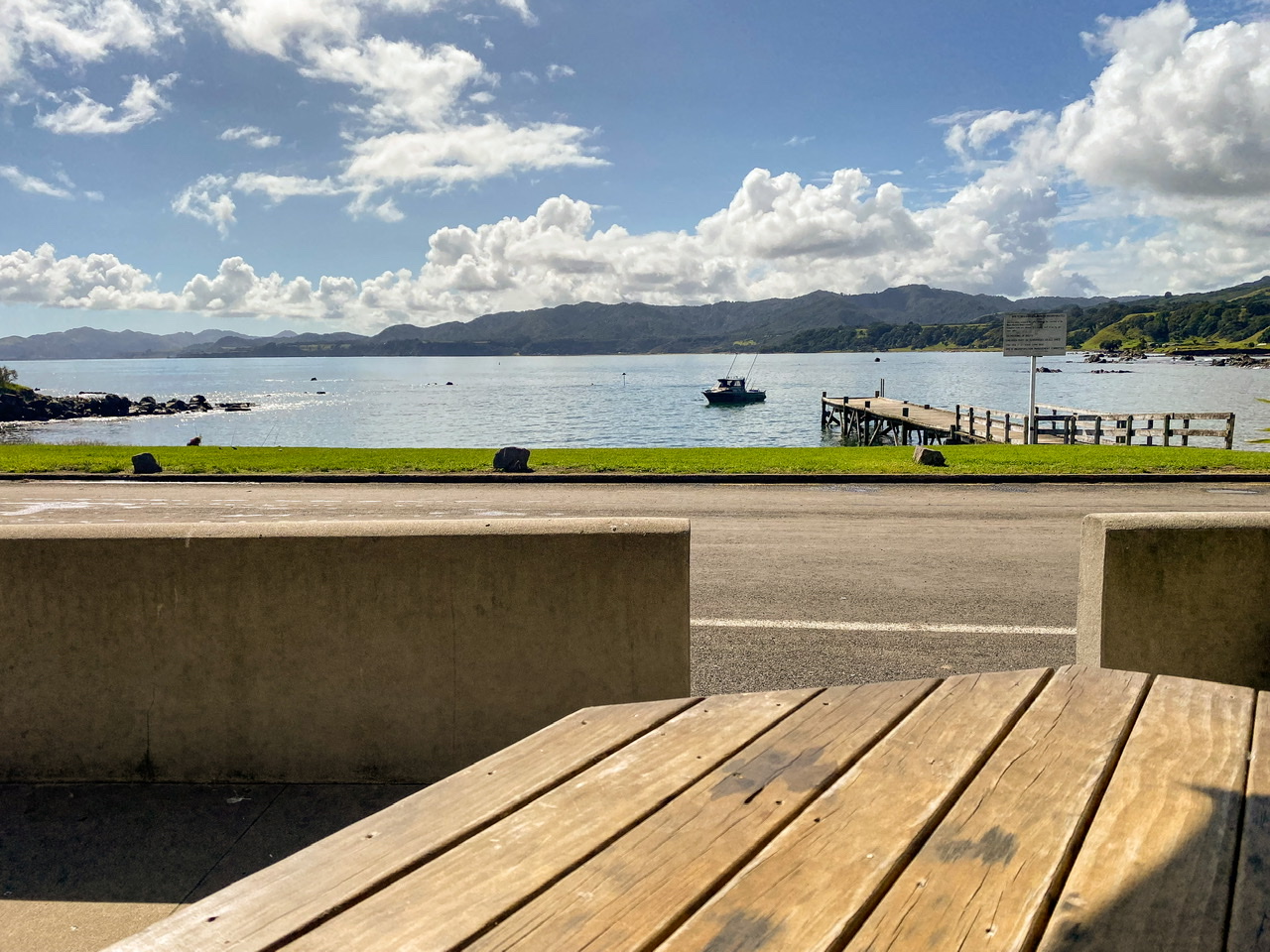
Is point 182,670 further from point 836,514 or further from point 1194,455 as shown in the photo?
point 1194,455

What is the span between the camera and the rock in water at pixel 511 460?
16.7 m

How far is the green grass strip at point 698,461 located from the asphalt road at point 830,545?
117cm

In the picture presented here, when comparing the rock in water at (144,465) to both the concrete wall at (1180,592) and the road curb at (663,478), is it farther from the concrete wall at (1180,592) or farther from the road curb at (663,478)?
the concrete wall at (1180,592)

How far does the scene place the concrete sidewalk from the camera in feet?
9.82

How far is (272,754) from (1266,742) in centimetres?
349

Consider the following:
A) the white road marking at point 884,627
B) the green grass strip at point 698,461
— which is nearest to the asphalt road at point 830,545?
the white road marking at point 884,627

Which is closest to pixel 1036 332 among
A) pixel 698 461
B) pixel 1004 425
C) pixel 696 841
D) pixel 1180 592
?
pixel 1004 425

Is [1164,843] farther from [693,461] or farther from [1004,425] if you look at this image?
[1004,425]

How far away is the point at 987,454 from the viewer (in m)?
19.4

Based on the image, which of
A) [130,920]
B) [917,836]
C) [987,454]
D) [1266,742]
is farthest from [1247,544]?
[987,454]

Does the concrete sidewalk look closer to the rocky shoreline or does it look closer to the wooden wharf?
the wooden wharf

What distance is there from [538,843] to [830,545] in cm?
833

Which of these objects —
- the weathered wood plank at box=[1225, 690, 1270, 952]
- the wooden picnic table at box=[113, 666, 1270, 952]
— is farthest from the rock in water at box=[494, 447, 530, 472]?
the weathered wood plank at box=[1225, 690, 1270, 952]

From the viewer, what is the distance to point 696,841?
1761mm
